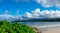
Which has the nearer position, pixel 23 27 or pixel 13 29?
pixel 13 29

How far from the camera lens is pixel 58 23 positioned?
12.6 meters

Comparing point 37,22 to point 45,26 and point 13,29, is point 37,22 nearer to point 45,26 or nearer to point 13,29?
point 45,26

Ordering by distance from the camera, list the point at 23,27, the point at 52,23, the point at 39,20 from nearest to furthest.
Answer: the point at 23,27 < the point at 39,20 < the point at 52,23

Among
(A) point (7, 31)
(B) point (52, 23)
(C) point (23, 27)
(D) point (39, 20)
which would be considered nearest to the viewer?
(A) point (7, 31)

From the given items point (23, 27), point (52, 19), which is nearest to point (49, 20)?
point (52, 19)

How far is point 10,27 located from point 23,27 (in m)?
0.49

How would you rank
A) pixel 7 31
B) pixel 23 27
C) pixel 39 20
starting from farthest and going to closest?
pixel 39 20, pixel 23 27, pixel 7 31

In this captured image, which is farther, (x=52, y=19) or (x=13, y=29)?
(x=52, y=19)

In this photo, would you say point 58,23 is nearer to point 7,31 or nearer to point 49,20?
point 49,20

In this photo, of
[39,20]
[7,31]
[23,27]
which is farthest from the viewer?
[39,20]

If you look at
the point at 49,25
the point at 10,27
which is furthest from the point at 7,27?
the point at 49,25

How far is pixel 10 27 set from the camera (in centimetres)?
528

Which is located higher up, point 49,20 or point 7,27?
point 49,20

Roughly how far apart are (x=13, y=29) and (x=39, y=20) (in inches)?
263
